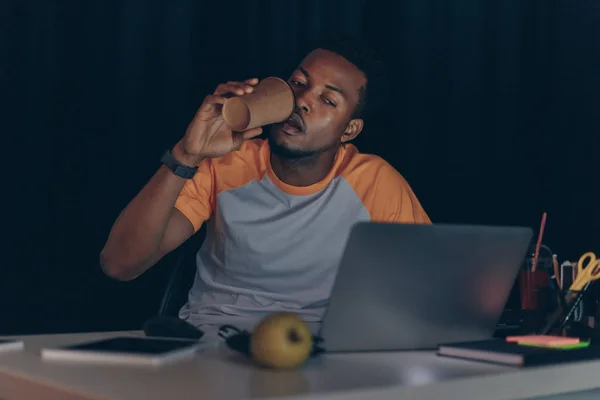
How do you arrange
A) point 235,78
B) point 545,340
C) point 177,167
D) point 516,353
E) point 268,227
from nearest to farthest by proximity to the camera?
point 516,353, point 545,340, point 177,167, point 268,227, point 235,78

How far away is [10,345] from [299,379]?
1.57ft

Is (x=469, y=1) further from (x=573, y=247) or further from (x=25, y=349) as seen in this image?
(x=25, y=349)

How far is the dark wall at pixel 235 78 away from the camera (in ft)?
6.86

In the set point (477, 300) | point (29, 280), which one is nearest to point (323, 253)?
point (477, 300)

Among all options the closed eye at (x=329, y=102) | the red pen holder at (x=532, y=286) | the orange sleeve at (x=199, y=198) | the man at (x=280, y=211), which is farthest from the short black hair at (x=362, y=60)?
the red pen holder at (x=532, y=286)

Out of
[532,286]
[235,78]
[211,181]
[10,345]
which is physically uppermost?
[235,78]

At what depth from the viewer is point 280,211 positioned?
1823mm

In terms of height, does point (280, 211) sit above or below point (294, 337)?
above

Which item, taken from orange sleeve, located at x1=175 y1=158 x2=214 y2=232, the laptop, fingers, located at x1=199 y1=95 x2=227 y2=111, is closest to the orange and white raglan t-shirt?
orange sleeve, located at x1=175 y1=158 x2=214 y2=232

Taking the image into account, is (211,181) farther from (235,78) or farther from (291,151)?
(235,78)

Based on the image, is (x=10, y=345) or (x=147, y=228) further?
(x=147, y=228)

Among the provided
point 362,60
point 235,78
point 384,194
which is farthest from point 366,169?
point 235,78

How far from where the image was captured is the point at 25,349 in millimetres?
1100

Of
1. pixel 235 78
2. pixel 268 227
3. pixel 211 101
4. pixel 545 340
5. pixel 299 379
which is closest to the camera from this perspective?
pixel 299 379
